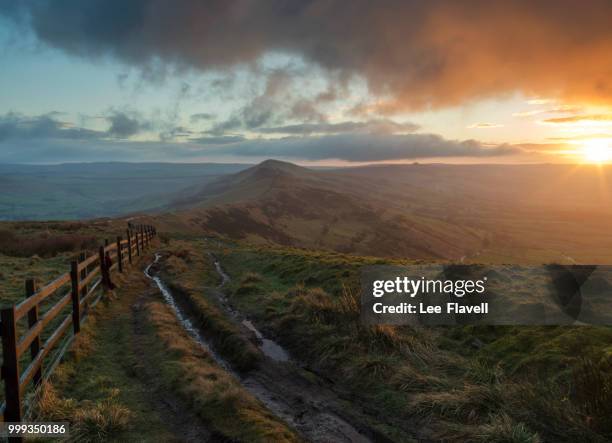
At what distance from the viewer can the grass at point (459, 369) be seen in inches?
270

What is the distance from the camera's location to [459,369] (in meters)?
9.48

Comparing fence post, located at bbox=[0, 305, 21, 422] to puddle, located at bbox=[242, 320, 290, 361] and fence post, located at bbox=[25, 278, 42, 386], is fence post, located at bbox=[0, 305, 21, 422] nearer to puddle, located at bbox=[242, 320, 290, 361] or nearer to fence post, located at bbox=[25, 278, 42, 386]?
fence post, located at bbox=[25, 278, 42, 386]

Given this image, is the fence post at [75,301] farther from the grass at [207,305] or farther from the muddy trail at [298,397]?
the grass at [207,305]

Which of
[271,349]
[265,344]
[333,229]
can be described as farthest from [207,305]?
[333,229]

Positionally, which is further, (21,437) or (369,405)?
(369,405)

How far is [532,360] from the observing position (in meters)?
9.07

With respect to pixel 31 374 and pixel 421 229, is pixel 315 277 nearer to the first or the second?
pixel 31 374

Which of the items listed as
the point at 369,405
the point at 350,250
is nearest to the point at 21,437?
the point at 369,405

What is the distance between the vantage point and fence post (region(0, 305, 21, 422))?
6207 mm

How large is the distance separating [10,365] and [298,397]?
5.15 meters

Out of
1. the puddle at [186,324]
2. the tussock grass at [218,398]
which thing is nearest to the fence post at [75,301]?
the tussock grass at [218,398]

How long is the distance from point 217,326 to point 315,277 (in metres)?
6.76

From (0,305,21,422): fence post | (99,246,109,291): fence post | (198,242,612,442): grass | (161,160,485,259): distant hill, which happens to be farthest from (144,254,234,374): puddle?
(161,160,485,259): distant hill

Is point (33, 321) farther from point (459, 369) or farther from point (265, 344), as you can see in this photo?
point (459, 369)
